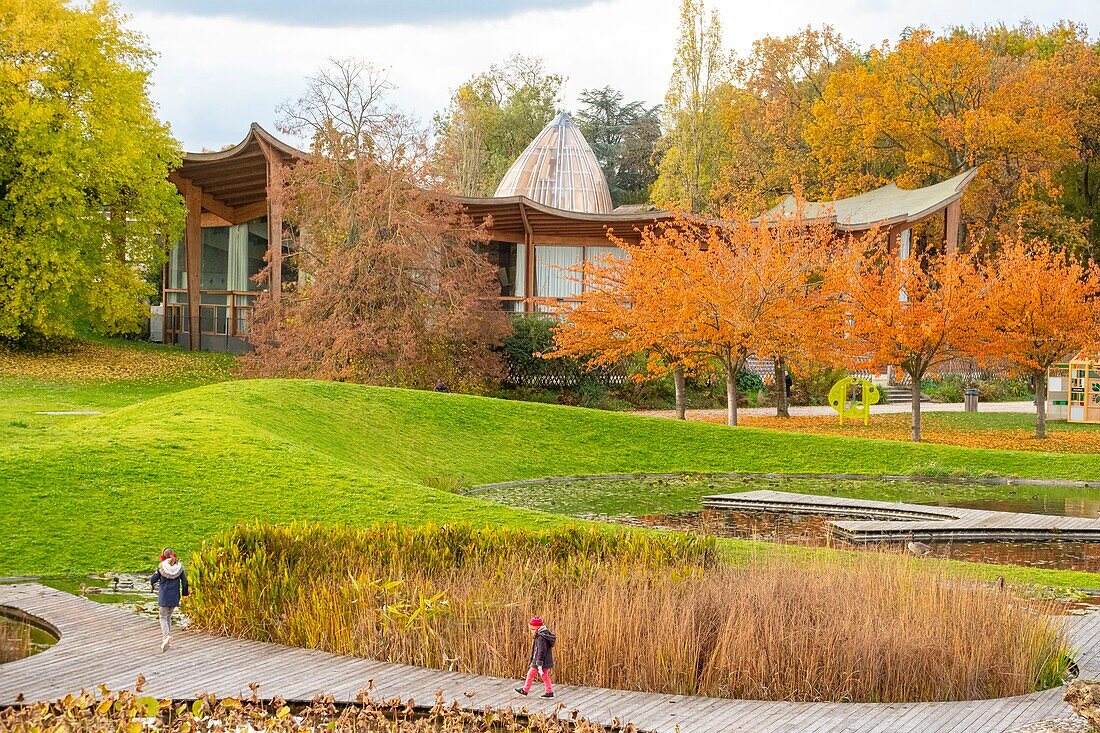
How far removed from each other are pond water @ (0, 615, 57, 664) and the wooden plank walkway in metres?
9.38

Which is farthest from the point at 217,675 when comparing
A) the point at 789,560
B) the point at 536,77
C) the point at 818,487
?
the point at 536,77

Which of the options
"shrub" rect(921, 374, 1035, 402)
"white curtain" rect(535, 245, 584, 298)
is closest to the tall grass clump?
"shrub" rect(921, 374, 1035, 402)

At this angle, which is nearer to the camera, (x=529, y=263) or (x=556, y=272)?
(x=529, y=263)

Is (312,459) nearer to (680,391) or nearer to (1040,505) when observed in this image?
(1040,505)

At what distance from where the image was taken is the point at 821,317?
2634cm

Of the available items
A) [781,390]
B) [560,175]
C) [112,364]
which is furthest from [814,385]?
[112,364]

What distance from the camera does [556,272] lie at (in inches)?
1582

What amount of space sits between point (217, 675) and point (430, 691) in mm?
1505

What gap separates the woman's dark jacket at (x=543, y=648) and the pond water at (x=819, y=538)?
214 inches

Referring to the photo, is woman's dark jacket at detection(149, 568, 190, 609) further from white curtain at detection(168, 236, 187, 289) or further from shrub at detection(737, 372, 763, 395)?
white curtain at detection(168, 236, 187, 289)

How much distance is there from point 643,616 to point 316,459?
892 cm

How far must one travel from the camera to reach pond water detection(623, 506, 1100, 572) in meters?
13.6

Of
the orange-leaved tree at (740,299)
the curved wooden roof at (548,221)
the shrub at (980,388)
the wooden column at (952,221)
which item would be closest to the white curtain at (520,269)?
the curved wooden roof at (548,221)

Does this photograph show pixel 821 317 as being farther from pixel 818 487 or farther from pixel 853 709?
pixel 853 709
